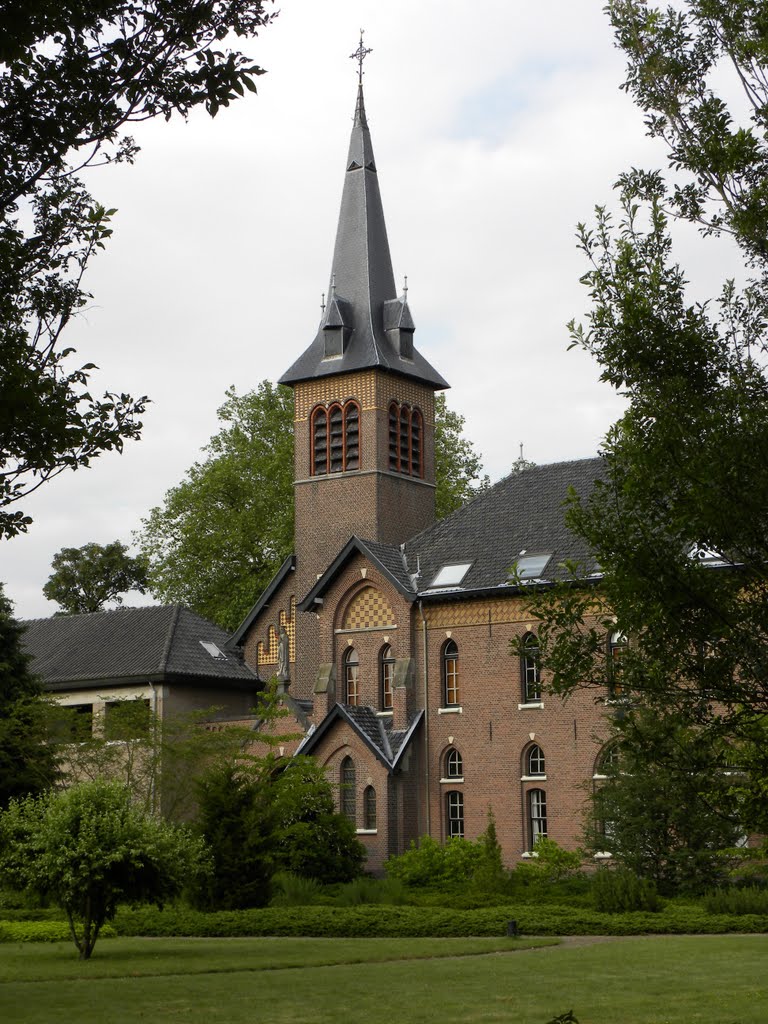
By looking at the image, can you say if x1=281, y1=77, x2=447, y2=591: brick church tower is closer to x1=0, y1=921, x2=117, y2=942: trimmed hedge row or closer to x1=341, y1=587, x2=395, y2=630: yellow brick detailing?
x1=341, y1=587, x2=395, y2=630: yellow brick detailing

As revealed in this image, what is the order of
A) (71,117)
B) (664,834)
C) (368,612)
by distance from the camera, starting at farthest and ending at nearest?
(368,612) < (664,834) < (71,117)

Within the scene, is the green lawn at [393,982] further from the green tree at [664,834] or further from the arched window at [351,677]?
the arched window at [351,677]

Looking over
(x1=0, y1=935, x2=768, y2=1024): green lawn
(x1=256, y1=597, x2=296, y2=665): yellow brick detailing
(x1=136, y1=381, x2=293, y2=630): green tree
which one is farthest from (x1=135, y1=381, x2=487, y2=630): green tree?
(x1=0, y1=935, x2=768, y2=1024): green lawn

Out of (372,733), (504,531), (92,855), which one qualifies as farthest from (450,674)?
(92,855)

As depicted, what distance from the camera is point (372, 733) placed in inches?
1575

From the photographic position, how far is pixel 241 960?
20.9 m

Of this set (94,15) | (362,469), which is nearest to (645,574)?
(94,15)

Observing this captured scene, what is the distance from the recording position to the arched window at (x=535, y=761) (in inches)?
1511

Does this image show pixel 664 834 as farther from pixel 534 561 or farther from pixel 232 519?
pixel 232 519

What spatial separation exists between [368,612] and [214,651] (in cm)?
1043

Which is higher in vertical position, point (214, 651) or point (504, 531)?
point (504, 531)

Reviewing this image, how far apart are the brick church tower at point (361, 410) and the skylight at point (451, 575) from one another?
435 cm

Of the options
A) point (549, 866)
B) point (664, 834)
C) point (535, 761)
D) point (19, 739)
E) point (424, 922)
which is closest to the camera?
point (424, 922)

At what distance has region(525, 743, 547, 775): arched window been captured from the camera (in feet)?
126
